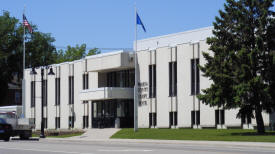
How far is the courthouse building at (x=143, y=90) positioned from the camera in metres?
50.7

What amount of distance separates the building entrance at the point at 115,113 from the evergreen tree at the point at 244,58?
19.3m

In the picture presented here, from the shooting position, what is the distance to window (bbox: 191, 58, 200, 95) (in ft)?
166

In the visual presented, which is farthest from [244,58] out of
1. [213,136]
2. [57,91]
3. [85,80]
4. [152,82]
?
[57,91]

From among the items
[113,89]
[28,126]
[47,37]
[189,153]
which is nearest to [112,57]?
[113,89]

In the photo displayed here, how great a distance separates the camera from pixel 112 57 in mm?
57469

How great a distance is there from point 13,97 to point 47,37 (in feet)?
46.0

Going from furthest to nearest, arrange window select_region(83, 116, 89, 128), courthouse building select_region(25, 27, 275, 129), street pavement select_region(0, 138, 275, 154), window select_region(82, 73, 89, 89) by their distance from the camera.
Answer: window select_region(82, 73, 89, 89), window select_region(83, 116, 89, 128), courthouse building select_region(25, 27, 275, 129), street pavement select_region(0, 138, 275, 154)

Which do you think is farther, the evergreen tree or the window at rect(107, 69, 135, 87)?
the window at rect(107, 69, 135, 87)

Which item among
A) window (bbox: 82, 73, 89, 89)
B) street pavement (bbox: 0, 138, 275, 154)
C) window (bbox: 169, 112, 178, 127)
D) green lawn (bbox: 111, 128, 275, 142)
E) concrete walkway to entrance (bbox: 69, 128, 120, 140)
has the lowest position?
concrete walkway to entrance (bbox: 69, 128, 120, 140)

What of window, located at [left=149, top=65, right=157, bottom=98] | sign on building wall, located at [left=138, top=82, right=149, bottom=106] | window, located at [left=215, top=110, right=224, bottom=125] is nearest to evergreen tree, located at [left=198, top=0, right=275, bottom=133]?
window, located at [left=215, top=110, right=224, bottom=125]

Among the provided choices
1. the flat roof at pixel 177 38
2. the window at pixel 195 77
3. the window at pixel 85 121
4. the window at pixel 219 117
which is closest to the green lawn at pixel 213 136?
the window at pixel 219 117

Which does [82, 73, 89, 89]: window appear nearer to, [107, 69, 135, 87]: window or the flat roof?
[107, 69, 135, 87]: window

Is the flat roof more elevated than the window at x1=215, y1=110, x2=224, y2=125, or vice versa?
the flat roof

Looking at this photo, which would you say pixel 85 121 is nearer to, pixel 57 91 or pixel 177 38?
pixel 57 91
